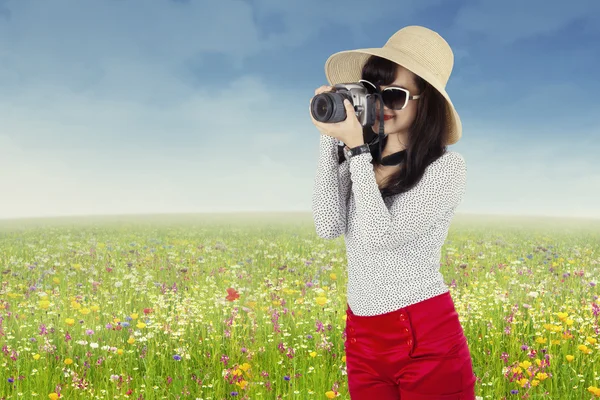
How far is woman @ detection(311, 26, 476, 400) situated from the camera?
2.43 metres

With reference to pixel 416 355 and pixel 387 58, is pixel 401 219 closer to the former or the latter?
pixel 416 355

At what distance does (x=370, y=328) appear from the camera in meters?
2.55

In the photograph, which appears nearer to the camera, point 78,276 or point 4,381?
point 4,381

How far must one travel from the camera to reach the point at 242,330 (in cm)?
526

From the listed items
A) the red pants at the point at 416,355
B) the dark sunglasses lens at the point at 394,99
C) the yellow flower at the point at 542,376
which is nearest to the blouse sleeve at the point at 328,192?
the dark sunglasses lens at the point at 394,99

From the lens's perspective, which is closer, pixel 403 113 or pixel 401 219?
pixel 401 219

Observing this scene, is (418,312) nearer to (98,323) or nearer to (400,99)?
(400,99)

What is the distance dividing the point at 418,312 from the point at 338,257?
6497mm

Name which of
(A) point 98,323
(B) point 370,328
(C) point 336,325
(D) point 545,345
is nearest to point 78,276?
(A) point 98,323

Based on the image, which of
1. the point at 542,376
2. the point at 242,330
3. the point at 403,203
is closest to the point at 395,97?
the point at 403,203

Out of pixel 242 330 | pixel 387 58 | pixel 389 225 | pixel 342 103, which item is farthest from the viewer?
pixel 242 330

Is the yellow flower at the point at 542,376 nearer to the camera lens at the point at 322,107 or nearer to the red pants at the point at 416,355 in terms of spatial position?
the red pants at the point at 416,355

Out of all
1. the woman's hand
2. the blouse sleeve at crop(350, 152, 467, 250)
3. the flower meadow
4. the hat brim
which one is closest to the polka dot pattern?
the blouse sleeve at crop(350, 152, 467, 250)

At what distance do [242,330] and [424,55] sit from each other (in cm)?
328
